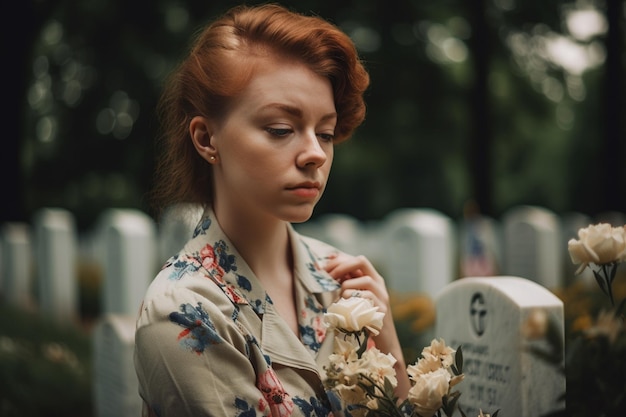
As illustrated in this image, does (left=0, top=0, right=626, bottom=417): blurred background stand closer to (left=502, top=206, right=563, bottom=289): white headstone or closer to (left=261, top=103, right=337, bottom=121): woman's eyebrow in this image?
(left=502, top=206, right=563, bottom=289): white headstone

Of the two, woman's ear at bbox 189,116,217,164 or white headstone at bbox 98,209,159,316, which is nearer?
woman's ear at bbox 189,116,217,164

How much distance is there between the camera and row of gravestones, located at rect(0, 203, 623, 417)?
2.89 metres

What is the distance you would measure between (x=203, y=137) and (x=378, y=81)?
38.9 feet

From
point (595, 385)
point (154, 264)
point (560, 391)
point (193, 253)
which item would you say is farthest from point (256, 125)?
point (154, 264)

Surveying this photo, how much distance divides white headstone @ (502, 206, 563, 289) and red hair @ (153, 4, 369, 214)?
661cm

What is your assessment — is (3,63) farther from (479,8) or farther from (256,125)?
(256,125)

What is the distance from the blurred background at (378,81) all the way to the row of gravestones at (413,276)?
165 centimetres

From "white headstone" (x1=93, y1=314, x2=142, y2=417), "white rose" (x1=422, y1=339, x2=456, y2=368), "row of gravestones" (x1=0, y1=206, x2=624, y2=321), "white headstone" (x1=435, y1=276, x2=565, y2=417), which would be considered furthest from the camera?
"row of gravestones" (x1=0, y1=206, x2=624, y2=321)

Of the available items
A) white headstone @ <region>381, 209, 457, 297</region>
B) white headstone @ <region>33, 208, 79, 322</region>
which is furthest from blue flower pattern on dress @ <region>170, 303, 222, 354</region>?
white headstone @ <region>33, 208, 79, 322</region>

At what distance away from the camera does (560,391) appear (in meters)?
2.84

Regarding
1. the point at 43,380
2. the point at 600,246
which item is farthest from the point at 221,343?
the point at 43,380

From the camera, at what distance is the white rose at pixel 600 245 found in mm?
2180

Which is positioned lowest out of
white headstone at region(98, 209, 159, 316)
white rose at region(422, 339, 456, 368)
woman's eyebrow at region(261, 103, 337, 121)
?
white headstone at region(98, 209, 159, 316)

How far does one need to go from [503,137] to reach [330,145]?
14.1 meters
